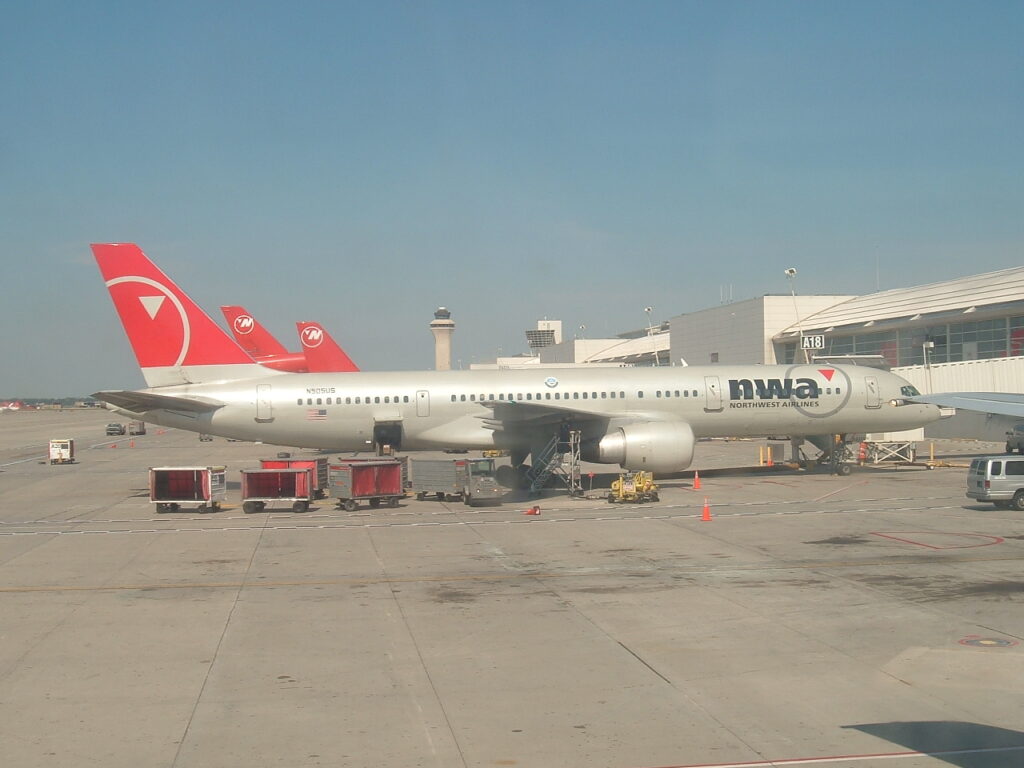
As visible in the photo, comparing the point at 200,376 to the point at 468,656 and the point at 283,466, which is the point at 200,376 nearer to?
the point at 283,466

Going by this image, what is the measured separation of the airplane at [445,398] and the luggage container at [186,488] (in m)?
4.00

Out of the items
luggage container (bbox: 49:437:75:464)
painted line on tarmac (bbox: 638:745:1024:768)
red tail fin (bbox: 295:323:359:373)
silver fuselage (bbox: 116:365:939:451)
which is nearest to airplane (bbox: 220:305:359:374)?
red tail fin (bbox: 295:323:359:373)

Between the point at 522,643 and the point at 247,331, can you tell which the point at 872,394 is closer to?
the point at 522,643

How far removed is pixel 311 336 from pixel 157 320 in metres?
29.2

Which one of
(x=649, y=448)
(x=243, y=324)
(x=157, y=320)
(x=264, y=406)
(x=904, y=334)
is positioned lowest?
(x=649, y=448)

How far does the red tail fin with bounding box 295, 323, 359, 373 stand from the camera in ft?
198

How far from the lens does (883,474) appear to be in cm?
3525

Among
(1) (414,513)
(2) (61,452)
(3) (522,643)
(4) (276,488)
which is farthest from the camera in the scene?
(2) (61,452)

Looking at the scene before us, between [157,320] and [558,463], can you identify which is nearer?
[558,463]

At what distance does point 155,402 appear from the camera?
3116 cm

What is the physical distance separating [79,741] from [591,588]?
881 cm

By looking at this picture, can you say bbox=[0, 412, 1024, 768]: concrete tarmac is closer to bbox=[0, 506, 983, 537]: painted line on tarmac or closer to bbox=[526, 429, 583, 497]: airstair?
bbox=[0, 506, 983, 537]: painted line on tarmac

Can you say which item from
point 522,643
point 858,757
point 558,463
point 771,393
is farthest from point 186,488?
point 858,757

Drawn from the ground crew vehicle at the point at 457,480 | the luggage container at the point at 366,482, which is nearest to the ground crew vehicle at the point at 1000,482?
the ground crew vehicle at the point at 457,480
